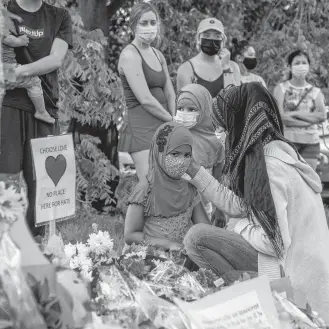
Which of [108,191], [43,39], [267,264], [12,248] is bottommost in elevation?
[108,191]

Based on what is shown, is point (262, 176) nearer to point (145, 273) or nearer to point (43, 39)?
point (145, 273)

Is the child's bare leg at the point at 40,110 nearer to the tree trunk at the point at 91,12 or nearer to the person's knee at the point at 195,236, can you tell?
the person's knee at the point at 195,236

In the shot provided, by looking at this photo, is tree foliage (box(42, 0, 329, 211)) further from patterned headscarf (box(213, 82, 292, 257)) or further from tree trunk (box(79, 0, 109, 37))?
patterned headscarf (box(213, 82, 292, 257))

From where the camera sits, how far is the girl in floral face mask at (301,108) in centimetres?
789

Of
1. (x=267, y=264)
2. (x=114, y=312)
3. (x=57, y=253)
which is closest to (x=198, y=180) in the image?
(x=267, y=264)

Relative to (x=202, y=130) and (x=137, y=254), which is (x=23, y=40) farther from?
(x=137, y=254)

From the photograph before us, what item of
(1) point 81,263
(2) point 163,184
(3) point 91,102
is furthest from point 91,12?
(1) point 81,263

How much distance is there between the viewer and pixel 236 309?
2.43m

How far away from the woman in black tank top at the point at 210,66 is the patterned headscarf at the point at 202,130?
0.63 metres

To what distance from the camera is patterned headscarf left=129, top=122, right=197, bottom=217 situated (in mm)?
4840

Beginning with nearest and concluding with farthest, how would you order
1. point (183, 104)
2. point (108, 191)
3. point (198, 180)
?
point (198, 180) → point (183, 104) → point (108, 191)

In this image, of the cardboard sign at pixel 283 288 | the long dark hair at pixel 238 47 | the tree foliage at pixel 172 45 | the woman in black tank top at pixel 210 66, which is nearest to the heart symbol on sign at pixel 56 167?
the cardboard sign at pixel 283 288

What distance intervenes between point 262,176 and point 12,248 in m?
1.53

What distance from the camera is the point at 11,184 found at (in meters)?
2.33
